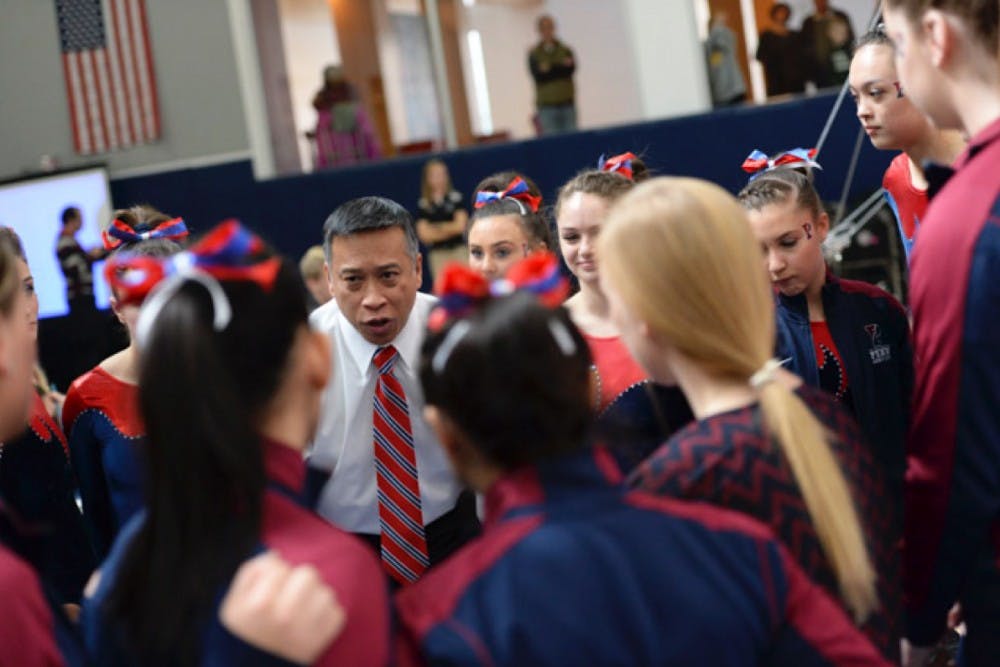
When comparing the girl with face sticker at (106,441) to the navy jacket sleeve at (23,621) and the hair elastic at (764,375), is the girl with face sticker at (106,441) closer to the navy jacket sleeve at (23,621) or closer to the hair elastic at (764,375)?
the navy jacket sleeve at (23,621)

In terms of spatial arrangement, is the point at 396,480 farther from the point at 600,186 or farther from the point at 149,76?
the point at 149,76

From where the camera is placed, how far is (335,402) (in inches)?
128

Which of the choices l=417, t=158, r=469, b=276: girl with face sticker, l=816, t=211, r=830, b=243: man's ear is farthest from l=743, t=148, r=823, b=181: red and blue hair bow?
l=417, t=158, r=469, b=276: girl with face sticker

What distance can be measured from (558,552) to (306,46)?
15.0 metres

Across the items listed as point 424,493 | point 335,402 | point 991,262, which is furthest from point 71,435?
point 991,262

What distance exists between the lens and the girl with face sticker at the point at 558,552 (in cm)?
151

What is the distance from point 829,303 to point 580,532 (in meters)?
2.03

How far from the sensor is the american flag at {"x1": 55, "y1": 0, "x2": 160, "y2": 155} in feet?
43.8

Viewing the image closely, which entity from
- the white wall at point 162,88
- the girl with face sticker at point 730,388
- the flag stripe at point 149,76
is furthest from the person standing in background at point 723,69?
the girl with face sticker at point 730,388

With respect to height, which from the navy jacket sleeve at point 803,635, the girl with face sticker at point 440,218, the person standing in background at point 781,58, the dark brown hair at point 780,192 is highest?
the person standing in background at point 781,58

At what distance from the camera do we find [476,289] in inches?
66.4

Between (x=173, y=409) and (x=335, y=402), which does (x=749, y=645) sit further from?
(x=335, y=402)

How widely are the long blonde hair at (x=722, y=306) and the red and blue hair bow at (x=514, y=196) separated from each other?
2569 mm

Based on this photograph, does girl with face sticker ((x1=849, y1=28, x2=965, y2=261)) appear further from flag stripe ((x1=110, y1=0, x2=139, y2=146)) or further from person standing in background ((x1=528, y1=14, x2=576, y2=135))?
flag stripe ((x1=110, y1=0, x2=139, y2=146))
